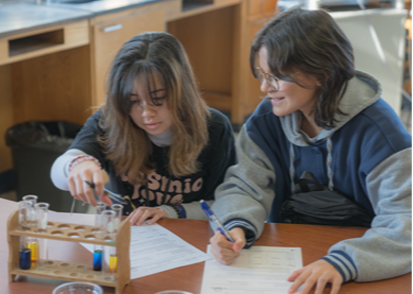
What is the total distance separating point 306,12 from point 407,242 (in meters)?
0.57

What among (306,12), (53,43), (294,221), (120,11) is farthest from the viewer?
(120,11)

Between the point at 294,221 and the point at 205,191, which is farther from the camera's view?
the point at 205,191

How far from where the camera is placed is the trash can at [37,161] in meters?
2.49

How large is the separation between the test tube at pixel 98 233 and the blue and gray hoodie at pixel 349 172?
33 centimetres

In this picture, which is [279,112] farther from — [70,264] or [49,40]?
A: [49,40]

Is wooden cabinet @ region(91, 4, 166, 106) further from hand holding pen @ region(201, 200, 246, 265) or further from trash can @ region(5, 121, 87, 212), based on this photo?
hand holding pen @ region(201, 200, 246, 265)

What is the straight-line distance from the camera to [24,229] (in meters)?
0.97

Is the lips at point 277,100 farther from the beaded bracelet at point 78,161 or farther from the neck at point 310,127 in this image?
the beaded bracelet at point 78,161

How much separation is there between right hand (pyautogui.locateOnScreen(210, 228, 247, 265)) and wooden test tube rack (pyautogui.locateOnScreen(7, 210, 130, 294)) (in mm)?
196

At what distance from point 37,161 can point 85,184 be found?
1.53 m

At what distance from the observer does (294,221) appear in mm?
1340

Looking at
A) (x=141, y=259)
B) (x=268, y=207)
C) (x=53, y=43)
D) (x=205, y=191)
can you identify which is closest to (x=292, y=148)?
(x=268, y=207)

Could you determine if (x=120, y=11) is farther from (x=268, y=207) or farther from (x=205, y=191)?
(x=268, y=207)

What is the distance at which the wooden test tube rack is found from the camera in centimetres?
94
